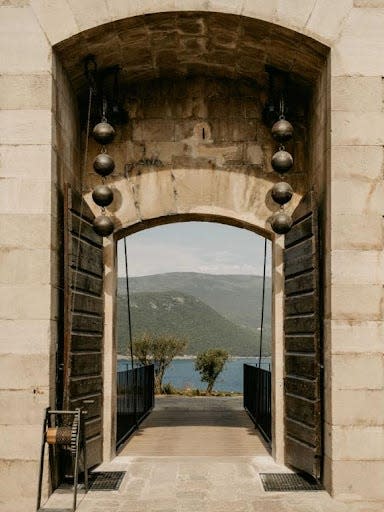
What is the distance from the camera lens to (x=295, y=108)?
7.38 m

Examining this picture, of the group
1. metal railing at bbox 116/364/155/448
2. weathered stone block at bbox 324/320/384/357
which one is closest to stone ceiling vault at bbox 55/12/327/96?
weathered stone block at bbox 324/320/384/357

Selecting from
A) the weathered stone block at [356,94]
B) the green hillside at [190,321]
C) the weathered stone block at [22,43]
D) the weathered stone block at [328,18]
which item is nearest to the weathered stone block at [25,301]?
the weathered stone block at [22,43]

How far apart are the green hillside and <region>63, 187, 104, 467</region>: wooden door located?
131990mm

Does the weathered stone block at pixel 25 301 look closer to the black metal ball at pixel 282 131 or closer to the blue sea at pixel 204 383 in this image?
the black metal ball at pixel 282 131

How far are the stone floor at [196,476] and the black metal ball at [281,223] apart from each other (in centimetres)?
246

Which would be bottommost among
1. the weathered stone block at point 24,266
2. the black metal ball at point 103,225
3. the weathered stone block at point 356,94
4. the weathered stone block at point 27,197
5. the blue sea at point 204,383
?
the blue sea at point 204,383

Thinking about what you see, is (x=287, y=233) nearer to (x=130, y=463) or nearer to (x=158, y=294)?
(x=130, y=463)

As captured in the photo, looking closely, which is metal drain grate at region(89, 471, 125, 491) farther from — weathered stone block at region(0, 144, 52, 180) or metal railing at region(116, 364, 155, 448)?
weathered stone block at region(0, 144, 52, 180)

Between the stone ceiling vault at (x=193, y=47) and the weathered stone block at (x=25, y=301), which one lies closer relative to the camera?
the weathered stone block at (x=25, y=301)

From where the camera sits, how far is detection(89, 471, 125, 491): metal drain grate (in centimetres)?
601

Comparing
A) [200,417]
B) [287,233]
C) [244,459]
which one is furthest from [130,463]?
[200,417]

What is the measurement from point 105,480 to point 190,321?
150721 mm

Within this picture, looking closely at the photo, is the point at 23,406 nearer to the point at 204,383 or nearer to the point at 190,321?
the point at 204,383

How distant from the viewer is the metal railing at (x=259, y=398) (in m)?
8.51
